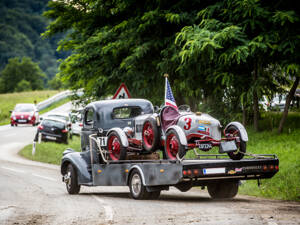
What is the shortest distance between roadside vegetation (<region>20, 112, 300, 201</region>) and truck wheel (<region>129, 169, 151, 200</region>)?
9.33 ft

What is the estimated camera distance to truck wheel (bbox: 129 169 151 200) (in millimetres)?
10352

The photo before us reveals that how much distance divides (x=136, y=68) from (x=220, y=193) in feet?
27.0

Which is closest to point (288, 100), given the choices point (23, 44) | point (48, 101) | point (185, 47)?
point (185, 47)

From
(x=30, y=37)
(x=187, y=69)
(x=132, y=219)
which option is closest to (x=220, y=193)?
(x=132, y=219)

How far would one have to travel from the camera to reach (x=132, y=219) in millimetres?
7859

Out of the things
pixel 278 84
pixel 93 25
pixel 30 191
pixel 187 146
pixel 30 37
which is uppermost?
pixel 30 37

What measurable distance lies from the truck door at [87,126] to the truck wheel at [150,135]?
6.94 feet

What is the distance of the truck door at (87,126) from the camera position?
12.8 m

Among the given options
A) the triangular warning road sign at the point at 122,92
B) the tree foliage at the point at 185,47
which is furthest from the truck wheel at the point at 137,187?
the triangular warning road sign at the point at 122,92

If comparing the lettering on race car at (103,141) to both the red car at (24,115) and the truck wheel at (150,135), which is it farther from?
the red car at (24,115)

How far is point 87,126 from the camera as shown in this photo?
516 inches

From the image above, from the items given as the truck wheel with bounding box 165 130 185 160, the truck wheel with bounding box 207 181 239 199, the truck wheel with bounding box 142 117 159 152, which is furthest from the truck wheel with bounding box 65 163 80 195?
the truck wheel with bounding box 165 130 185 160

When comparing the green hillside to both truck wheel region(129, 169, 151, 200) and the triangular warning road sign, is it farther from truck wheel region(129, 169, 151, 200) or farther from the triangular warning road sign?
truck wheel region(129, 169, 151, 200)

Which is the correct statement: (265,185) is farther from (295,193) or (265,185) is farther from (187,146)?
(187,146)
